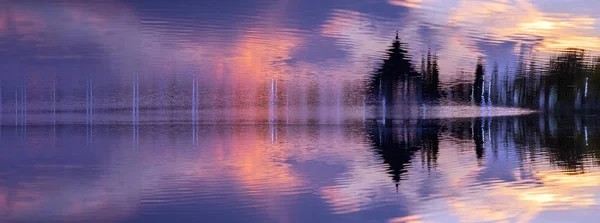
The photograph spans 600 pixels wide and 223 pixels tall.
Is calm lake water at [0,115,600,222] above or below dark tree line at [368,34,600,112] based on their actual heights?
below

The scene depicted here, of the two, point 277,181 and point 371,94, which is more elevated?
point 371,94

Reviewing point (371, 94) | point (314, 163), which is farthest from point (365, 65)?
point (314, 163)

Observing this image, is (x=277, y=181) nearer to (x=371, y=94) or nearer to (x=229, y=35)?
(x=229, y=35)

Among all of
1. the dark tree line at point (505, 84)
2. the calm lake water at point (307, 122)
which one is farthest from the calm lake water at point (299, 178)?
the dark tree line at point (505, 84)

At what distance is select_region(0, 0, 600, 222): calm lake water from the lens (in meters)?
2.53

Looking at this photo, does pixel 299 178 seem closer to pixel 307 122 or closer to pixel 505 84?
pixel 307 122

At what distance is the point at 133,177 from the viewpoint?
3.09 metres

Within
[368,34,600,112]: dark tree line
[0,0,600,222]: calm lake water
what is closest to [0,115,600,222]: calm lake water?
[0,0,600,222]: calm lake water

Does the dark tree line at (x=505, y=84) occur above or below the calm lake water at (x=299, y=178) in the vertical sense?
above

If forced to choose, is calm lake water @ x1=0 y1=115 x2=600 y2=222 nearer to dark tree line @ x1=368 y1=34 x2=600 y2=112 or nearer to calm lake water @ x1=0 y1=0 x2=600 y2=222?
calm lake water @ x1=0 y1=0 x2=600 y2=222

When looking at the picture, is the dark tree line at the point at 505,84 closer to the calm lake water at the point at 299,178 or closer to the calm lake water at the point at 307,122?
the calm lake water at the point at 307,122

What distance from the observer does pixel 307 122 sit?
709cm

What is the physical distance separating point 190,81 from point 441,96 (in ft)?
10.9

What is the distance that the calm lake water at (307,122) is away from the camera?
2525 mm
